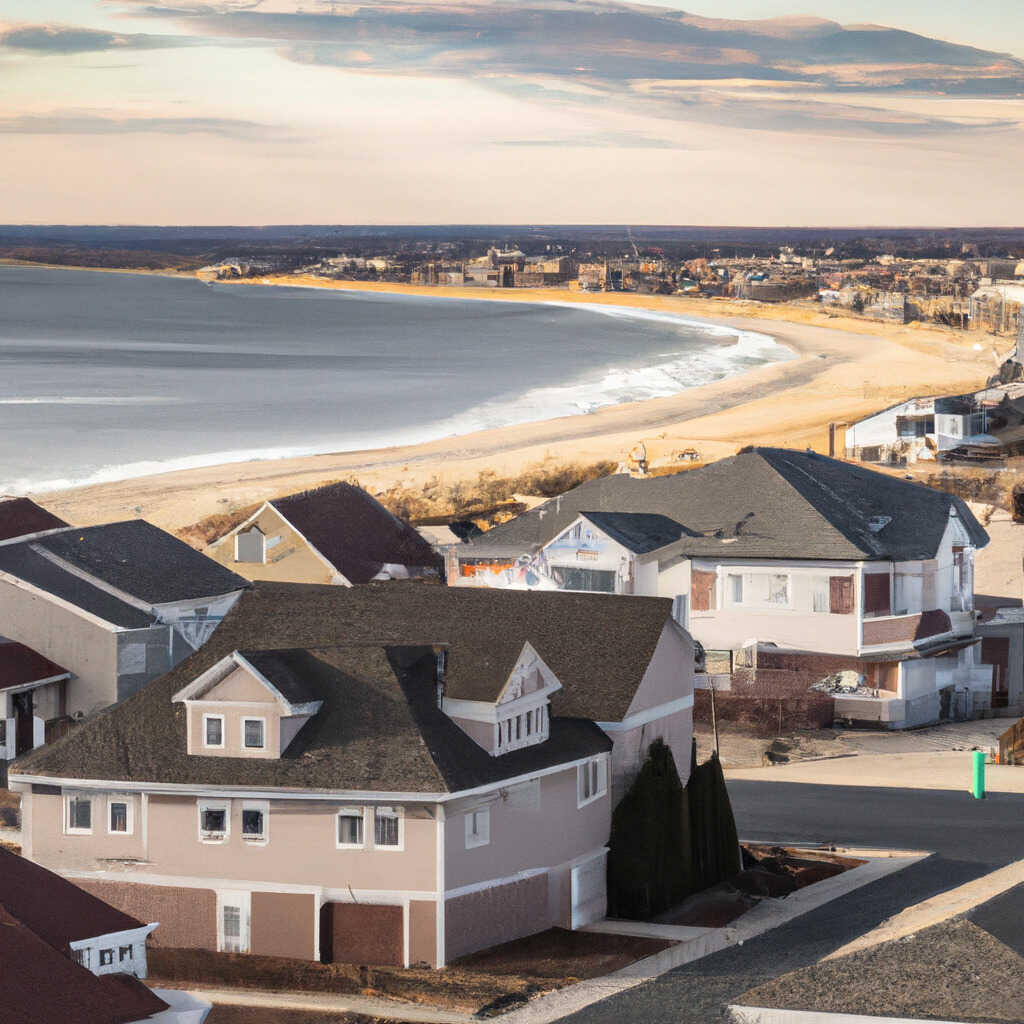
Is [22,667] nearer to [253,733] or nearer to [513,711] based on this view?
[253,733]

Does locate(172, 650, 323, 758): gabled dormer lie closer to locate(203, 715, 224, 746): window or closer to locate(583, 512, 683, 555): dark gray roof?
locate(203, 715, 224, 746): window

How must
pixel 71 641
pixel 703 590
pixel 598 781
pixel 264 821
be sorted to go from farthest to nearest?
pixel 703 590 → pixel 71 641 → pixel 598 781 → pixel 264 821

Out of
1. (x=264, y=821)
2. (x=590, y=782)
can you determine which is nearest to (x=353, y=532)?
(x=590, y=782)

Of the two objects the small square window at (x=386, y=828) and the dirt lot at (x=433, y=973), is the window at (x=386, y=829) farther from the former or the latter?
the dirt lot at (x=433, y=973)

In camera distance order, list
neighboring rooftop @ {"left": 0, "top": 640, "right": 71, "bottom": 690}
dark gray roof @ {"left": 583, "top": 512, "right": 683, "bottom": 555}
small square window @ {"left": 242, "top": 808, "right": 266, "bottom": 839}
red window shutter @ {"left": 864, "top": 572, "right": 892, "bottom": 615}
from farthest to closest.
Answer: dark gray roof @ {"left": 583, "top": 512, "right": 683, "bottom": 555}
red window shutter @ {"left": 864, "top": 572, "right": 892, "bottom": 615}
neighboring rooftop @ {"left": 0, "top": 640, "right": 71, "bottom": 690}
small square window @ {"left": 242, "top": 808, "right": 266, "bottom": 839}

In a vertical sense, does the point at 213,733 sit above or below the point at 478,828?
above

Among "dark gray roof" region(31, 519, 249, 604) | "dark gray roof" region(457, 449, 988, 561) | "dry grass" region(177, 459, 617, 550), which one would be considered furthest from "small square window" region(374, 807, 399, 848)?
"dry grass" region(177, 459, 617, 550)

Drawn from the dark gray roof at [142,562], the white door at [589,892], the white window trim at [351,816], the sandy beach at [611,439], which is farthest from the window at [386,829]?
the sandy beach at [611,439]
